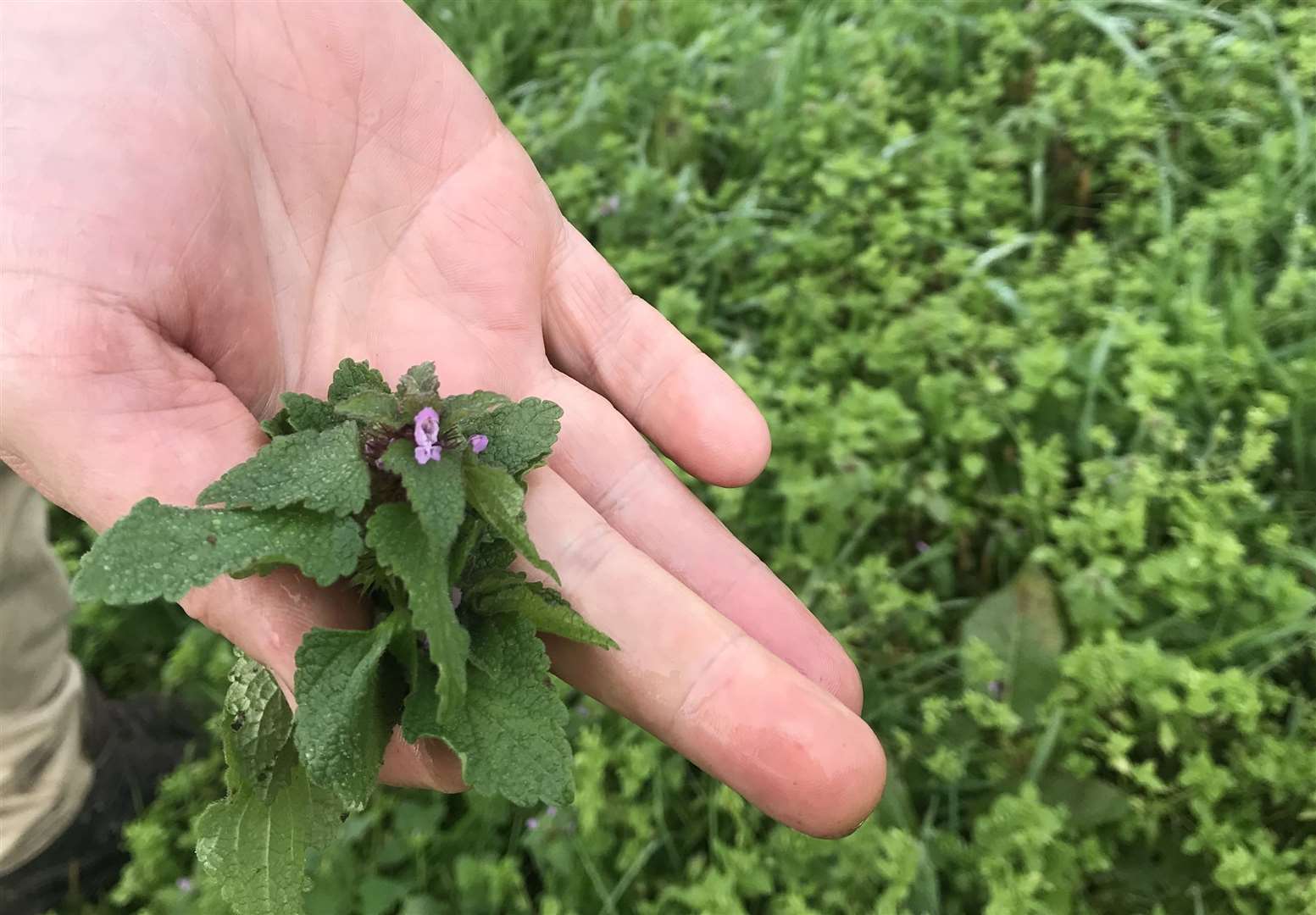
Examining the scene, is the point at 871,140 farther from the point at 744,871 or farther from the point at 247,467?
the point at 247,467

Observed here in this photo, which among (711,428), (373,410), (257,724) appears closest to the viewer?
(373,410)

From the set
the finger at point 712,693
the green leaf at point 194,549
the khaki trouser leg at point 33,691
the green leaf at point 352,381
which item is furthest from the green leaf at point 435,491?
the khaki trouser leg at point 33,691

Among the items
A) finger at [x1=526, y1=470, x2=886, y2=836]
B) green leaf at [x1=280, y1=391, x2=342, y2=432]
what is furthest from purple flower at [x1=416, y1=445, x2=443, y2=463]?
finger at [x1=526, y1=470, x2=886, y2=836]

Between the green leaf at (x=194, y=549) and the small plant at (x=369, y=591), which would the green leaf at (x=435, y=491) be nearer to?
the small plant at (x=369, y=591)

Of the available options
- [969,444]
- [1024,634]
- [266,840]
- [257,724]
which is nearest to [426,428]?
[257,724]

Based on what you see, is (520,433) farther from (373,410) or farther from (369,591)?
(369,591)

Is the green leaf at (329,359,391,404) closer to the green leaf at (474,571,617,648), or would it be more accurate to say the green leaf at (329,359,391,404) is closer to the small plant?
the small plant
